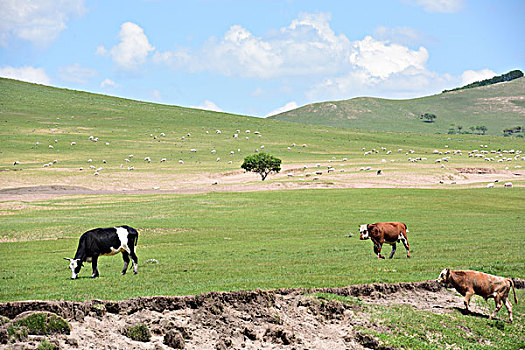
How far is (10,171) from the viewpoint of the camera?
285ft

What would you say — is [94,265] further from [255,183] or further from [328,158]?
[328,158]

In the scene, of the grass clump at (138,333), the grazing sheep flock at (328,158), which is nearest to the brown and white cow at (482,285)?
the grass clump at (138,333)

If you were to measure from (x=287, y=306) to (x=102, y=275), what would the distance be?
28.5ft

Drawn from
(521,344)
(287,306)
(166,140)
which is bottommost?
(521,344)

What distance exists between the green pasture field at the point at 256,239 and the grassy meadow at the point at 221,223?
90 mm

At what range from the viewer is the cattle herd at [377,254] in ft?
53.3

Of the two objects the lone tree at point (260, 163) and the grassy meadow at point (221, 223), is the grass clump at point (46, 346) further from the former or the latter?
the lone tree at point (260, 163)

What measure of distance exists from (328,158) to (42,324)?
11438cm

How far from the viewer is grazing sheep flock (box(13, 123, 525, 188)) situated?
9644 cm

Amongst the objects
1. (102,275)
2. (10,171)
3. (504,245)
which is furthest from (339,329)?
(10,171)

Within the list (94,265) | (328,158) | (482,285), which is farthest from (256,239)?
(328,158)

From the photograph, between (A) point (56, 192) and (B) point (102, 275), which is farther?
(A) point (56, 192)

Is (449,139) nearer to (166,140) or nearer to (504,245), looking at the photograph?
(166,140)

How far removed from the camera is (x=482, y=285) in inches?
639
